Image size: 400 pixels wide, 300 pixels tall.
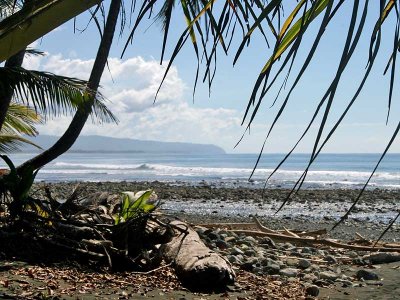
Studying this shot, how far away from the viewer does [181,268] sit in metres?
5.21

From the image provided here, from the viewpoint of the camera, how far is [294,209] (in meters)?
17.9

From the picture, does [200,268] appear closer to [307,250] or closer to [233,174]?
[307,250]

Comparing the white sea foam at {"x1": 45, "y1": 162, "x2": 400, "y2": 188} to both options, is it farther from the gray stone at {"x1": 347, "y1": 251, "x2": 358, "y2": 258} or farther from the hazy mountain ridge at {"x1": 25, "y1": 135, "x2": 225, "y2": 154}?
the hazy mountain ridge at {"x1": 25, "y1": 135, "x2": 225, "y2": 154}

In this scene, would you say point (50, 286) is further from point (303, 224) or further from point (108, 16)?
point (303, 224)

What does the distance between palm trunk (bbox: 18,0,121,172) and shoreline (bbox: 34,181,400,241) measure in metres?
3.73

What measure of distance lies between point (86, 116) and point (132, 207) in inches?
57.3

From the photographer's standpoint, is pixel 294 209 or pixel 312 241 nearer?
pixel 312 241

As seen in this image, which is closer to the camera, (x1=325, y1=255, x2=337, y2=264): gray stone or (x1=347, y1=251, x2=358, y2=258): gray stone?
(x1=325, y1=255, x2=337, y2=264): gray stone

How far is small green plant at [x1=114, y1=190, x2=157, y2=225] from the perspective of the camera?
6038 millimetres

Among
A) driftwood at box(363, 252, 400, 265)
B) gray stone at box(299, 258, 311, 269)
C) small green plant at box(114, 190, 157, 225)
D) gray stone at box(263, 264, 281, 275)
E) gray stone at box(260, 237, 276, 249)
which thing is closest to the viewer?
small green plant at box(114, 190, 157, 225)

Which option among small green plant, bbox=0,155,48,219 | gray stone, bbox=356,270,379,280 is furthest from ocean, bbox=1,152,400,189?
small green plant, bbox=0,155,48,219

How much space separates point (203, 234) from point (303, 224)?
22.7ft

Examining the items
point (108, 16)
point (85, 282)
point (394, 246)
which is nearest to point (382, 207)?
point (394, 246)

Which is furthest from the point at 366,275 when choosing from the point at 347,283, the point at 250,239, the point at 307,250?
the point at 250,239
